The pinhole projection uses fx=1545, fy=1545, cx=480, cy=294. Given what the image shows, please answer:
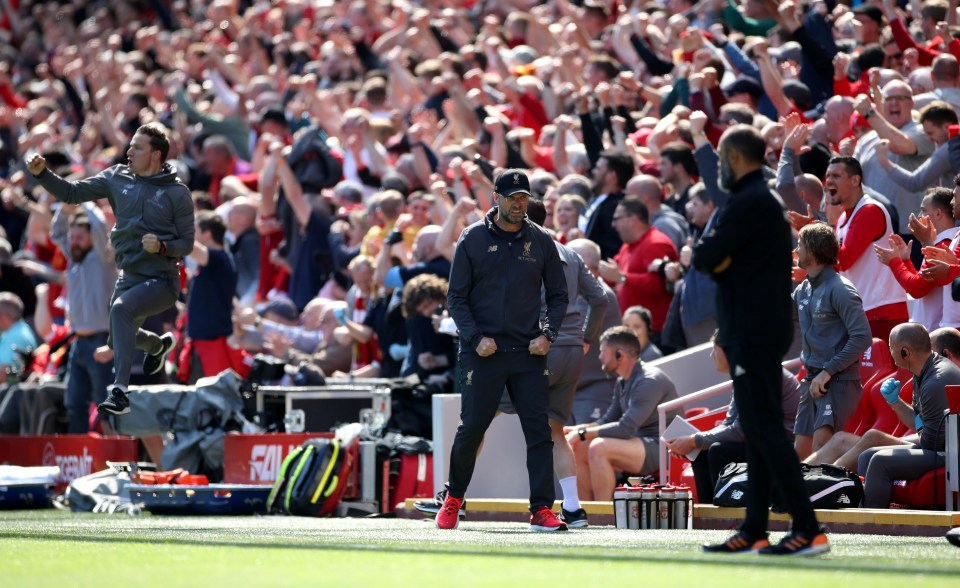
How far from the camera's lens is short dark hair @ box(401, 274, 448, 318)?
46.4 ft

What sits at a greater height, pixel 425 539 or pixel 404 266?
pixel 404 266

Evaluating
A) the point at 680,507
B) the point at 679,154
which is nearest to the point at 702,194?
the point at 679,154

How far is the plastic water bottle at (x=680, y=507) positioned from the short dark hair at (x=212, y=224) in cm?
680

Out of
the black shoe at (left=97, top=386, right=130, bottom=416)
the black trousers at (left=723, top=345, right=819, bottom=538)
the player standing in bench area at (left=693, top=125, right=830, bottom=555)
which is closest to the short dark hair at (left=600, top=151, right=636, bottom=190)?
the black shoe at (left=97, top=386, right=130, bottom=416)

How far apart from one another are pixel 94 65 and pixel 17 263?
7107 mm

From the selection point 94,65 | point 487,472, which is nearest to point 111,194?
point 487,472

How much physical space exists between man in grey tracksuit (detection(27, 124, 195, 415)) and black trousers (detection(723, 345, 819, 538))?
5.32 m

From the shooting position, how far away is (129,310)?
11.7 metres

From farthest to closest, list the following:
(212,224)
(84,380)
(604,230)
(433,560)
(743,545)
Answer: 1. (84,380)
2. (212,224)
3. (604,230)
4. (743,545)
5. (433,560)

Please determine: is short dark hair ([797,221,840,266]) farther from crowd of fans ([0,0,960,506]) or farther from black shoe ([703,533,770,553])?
black shoe ([703,533,770,553])

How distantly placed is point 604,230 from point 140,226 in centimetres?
494

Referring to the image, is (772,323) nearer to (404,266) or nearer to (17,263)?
(404,266)

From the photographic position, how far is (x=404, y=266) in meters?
15.5

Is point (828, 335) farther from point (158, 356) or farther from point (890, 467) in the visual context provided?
point (158, 356)
